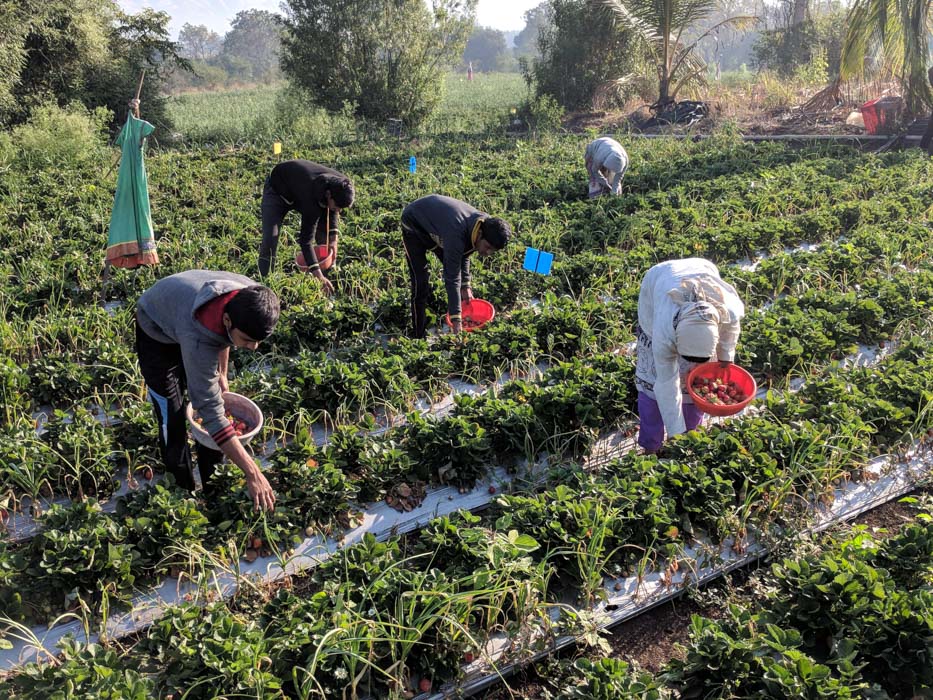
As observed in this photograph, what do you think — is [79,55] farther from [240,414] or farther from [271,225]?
[240,414]

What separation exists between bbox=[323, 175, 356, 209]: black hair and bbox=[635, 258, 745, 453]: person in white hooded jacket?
232 centimetres

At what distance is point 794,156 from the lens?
11.0 m

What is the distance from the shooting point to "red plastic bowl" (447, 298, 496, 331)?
16.7 feet

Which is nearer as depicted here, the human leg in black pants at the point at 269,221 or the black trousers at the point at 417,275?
the black trousers at the point at 417,275

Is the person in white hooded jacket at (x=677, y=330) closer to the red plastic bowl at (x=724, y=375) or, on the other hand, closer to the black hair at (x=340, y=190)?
the red plastic bowl at (x=724, y=375)

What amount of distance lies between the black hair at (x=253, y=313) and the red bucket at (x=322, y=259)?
284 centimetres

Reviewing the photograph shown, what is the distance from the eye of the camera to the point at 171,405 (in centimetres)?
332

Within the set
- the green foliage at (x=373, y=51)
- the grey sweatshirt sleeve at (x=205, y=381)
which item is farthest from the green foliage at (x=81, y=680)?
the green foliage at (x=373, y=51)

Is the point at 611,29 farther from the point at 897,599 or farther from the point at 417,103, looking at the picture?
the point at 897,599

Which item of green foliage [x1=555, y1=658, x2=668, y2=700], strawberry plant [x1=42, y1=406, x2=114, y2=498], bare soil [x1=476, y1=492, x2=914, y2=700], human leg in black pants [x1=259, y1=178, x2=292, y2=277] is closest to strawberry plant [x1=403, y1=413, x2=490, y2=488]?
bare soil [x1=476, y1=492, x2=914, y2=700]

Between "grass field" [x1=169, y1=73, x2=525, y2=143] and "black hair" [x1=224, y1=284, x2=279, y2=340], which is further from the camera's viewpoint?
"grass field" [x1=169, y1=73, x2=525, y2=143]

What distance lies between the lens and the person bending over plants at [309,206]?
4.93 meters

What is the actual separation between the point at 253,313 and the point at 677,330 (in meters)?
1.93

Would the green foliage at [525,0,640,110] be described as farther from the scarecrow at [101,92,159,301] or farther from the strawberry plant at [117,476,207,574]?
the strawberry plant at [117,476,207,574]
